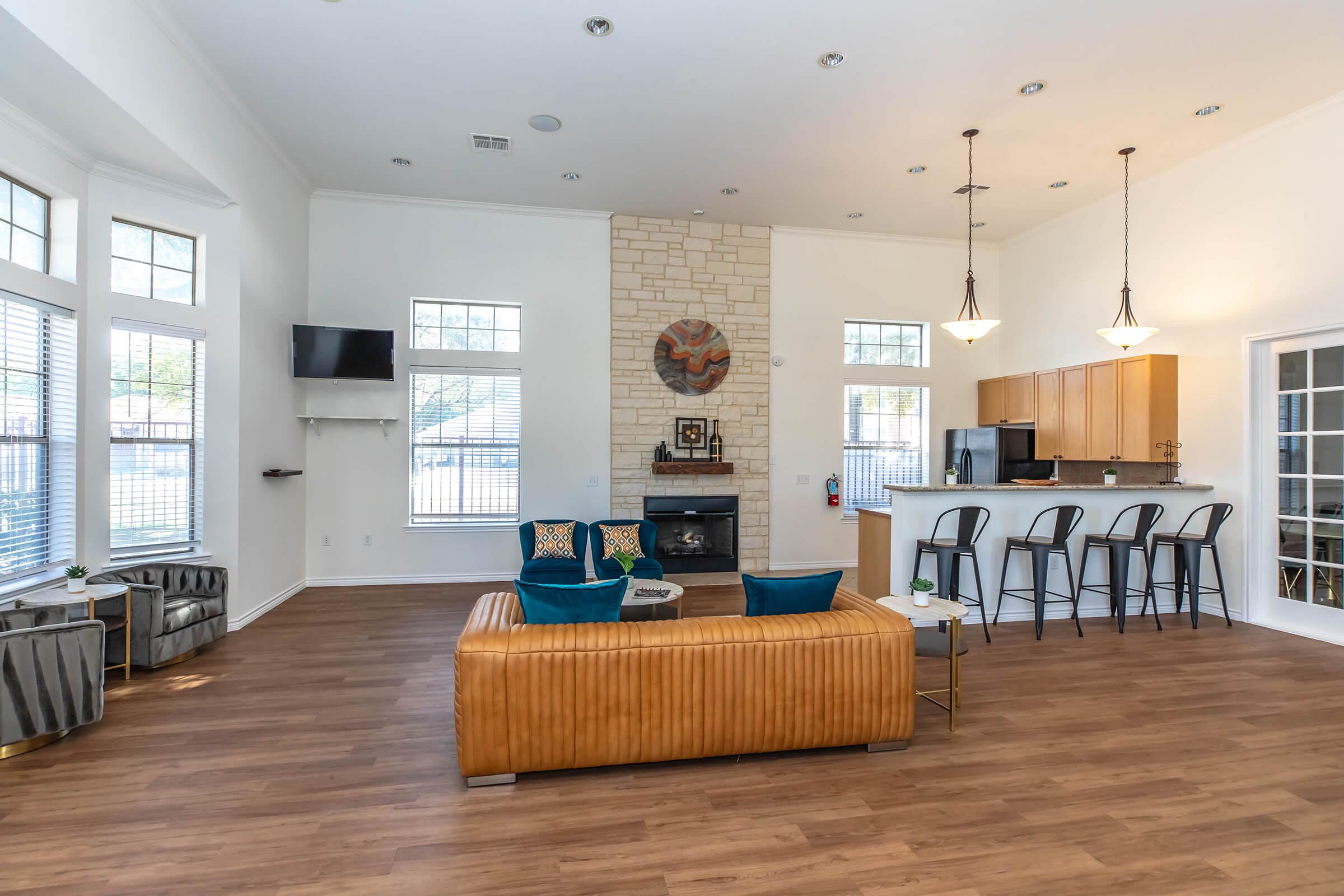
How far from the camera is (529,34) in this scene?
3984mm

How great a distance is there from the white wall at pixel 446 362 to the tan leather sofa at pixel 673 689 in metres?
4.02

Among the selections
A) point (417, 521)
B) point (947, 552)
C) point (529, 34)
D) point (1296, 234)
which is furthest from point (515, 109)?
point (1296, 234)

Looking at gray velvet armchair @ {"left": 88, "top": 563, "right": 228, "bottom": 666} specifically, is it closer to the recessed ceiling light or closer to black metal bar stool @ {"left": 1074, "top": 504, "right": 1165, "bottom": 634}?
the recessed ceiling light

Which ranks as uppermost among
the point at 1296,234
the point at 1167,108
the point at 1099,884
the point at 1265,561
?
the point at 1167,108

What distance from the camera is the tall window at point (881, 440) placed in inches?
303

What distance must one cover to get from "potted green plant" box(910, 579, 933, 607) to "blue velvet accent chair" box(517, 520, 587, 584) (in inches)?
119

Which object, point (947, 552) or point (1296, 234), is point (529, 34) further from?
point (1296, 234)

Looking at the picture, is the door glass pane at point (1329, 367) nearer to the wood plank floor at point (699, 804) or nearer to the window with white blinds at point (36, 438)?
the wood plank floor at point (699, 804)

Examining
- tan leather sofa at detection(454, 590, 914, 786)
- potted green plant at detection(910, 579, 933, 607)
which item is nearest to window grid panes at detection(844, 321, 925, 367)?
potted green plant at detection(910, 579, 933, 607)

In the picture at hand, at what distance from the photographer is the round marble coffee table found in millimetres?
4266

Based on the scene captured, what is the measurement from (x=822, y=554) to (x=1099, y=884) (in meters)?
5.47

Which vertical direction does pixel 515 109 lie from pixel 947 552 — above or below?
above

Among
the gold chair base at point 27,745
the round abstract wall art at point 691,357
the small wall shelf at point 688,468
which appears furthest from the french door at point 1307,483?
the gold chair base at point 27,745

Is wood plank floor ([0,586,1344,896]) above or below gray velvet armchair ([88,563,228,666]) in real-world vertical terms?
below
